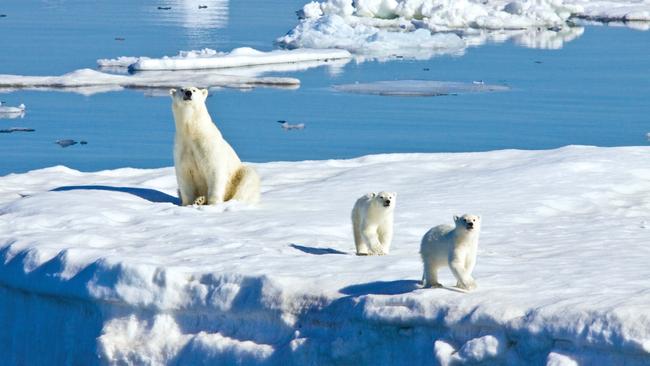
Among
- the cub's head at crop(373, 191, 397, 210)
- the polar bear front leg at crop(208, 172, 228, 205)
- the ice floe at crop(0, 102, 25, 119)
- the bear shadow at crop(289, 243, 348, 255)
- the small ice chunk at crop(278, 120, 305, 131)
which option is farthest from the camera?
the ice floe at crop(0, 102, 25, 119)

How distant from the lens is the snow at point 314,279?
5.64 metres

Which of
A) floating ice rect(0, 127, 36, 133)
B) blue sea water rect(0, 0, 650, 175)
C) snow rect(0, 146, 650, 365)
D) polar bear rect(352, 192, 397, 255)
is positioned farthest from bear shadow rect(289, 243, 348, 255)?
floating ice rect(0, 127, 36, 133)

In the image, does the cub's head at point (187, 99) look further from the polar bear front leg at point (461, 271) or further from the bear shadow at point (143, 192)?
the polar bear front leg at point (461, 271)

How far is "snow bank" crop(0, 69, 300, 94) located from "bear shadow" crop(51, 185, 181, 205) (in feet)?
34.9

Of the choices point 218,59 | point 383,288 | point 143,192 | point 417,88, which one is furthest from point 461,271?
point 218,59

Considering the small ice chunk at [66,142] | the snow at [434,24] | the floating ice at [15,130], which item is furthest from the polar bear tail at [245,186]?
the snow at [434,24]

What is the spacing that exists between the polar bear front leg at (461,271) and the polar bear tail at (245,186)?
119 inches

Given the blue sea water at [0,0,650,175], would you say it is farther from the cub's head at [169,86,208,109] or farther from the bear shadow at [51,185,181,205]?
the cub's head at [169,86,208,109]

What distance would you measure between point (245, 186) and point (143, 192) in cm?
95

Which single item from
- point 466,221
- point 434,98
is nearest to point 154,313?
point 466,221

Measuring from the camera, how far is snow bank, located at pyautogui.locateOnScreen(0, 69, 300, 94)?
65.8 feet

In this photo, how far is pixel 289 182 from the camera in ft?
33.4

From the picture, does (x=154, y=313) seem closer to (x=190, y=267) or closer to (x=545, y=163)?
(x=190, y=267)

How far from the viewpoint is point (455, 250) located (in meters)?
5.83
